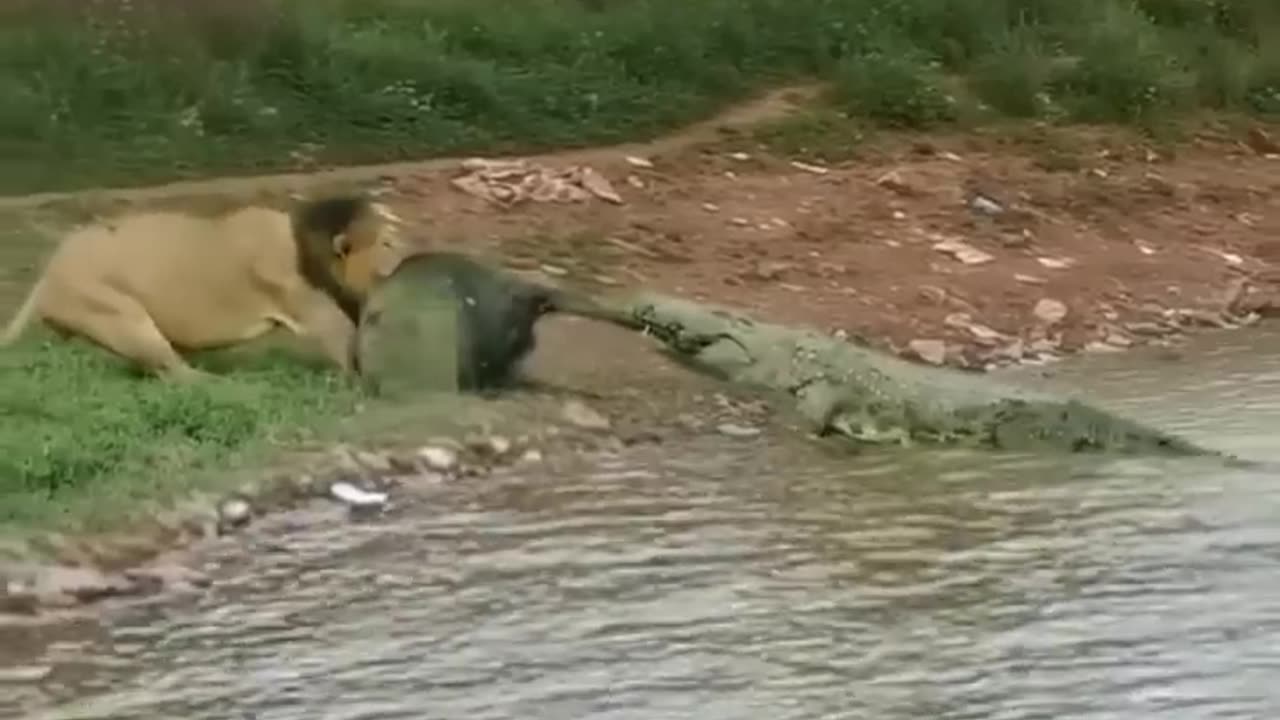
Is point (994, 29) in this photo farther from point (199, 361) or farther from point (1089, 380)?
point (199, 361)

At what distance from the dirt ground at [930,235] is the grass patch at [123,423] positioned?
319cm

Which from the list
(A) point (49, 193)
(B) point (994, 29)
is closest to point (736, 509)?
(A) point (49, 193)

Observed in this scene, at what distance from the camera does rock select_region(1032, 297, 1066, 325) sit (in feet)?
36.6

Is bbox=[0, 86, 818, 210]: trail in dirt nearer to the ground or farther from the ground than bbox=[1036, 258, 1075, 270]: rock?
farther from the ground

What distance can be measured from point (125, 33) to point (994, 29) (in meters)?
6.26

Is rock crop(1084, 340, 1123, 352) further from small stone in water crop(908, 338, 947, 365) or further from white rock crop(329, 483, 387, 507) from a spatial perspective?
white rock crop(329, 483, 387, 507)

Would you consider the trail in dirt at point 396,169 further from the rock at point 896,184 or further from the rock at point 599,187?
the rock at point 896,184

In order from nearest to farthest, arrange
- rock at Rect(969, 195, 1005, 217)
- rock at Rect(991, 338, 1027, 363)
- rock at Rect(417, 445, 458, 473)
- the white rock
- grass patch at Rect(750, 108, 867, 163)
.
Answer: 1. the white rock
2. rock at Rect(417, 445, 458, 473)
3. rock at Rect(991, 338, 1027, 363)
4. rock at Rect(969, 195, 1005, 217)
5. grass patch at Rect(750, 108, 867, 163)

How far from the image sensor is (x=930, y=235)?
12.8 meters

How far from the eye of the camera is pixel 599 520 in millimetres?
7262

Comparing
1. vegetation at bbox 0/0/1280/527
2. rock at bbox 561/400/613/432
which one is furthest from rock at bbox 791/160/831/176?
rock at bbox 561/400/613/432

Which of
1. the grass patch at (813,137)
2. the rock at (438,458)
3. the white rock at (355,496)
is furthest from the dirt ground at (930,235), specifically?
the white rock at (355,496)

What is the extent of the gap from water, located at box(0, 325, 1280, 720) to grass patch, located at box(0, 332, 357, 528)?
418 mm

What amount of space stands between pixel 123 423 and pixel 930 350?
4143 millimetres
